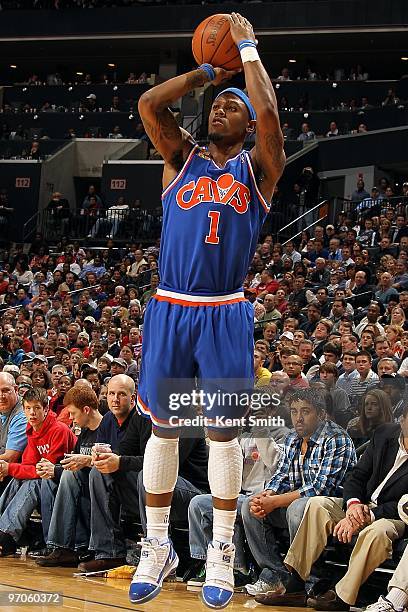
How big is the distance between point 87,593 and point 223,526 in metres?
2.07

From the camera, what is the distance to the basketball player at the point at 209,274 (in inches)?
171

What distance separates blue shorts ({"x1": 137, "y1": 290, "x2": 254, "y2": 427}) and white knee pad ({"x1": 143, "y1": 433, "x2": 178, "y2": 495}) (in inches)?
3.6

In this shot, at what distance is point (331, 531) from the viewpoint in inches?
248

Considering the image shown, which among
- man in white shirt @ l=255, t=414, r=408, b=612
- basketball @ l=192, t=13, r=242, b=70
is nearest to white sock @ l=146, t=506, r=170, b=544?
man in white shirt @ l=255, t=414, r=408, b=612

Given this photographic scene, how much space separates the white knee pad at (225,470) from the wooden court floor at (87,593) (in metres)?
1.43

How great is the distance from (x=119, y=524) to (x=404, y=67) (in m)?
25.1

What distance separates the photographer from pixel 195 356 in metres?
4.39

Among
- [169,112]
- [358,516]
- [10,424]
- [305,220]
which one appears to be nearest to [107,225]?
[305,220]

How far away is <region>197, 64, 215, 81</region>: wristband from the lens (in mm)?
4339

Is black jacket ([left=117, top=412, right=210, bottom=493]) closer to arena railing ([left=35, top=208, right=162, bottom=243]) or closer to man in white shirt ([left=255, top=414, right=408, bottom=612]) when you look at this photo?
man in white shirt ([left=255, top=414, right=408, bottom=612])

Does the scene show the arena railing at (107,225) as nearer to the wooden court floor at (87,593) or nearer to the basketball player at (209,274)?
the wooden court floor at (87,593)

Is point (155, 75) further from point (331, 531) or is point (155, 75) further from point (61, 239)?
point (331, 531)

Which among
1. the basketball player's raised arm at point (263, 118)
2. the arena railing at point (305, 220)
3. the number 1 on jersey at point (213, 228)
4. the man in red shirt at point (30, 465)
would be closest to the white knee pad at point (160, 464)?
the number 1 on jersey at point (213, 228)

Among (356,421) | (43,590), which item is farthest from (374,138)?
(43,590)
